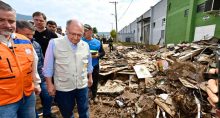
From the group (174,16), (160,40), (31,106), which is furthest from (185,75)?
(160,40)

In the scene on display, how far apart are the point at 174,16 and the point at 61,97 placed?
19.3 meters

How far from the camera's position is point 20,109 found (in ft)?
7.10

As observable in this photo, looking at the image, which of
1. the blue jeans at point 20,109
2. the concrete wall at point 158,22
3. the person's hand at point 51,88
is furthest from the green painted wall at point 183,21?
the blue jeans at point 20,109

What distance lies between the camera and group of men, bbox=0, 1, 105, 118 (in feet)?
6.10

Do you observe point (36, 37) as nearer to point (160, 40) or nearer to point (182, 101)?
point (182, 101)

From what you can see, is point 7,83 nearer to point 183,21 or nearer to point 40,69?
point 40,69

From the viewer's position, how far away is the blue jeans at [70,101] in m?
2.88

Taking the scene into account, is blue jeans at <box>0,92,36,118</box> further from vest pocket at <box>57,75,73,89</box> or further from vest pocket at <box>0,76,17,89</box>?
vest pocket at <box>57,75,73,89</box>

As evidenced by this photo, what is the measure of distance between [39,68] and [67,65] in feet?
3.46

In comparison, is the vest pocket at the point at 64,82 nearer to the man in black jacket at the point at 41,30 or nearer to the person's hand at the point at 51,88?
the person's hand at the point at 51,88

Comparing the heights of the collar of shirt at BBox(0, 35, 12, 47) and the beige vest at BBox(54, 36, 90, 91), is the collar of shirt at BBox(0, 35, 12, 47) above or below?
above

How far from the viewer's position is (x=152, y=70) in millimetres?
6613

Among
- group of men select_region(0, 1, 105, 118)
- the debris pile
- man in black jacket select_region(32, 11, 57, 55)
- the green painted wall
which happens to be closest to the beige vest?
group of men select_region(0, 1, 105, 118)

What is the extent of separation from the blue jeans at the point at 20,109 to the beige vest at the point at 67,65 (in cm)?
54
